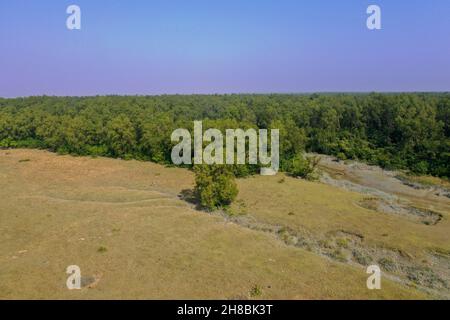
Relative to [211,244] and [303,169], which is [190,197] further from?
[303,169]

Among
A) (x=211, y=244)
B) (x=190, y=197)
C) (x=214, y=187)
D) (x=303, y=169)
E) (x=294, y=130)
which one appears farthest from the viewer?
(x=294, y=130)

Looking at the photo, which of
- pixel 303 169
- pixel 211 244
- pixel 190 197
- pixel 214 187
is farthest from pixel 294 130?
pixel 211 244

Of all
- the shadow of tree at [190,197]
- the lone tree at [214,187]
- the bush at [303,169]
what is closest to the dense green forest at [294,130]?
the bush at [303,169]

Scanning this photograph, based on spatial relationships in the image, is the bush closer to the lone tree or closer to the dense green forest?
the dense green forest

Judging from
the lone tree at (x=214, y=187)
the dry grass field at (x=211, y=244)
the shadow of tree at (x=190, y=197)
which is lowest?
the dry grass field at (x=211, y=244)

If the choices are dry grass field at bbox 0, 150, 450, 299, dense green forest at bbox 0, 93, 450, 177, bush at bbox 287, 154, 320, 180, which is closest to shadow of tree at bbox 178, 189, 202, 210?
dry grass field at bbox 0, 150, 450, 299

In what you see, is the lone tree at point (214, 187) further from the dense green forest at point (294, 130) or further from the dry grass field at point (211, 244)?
the dense green forest at point (294, 130)
